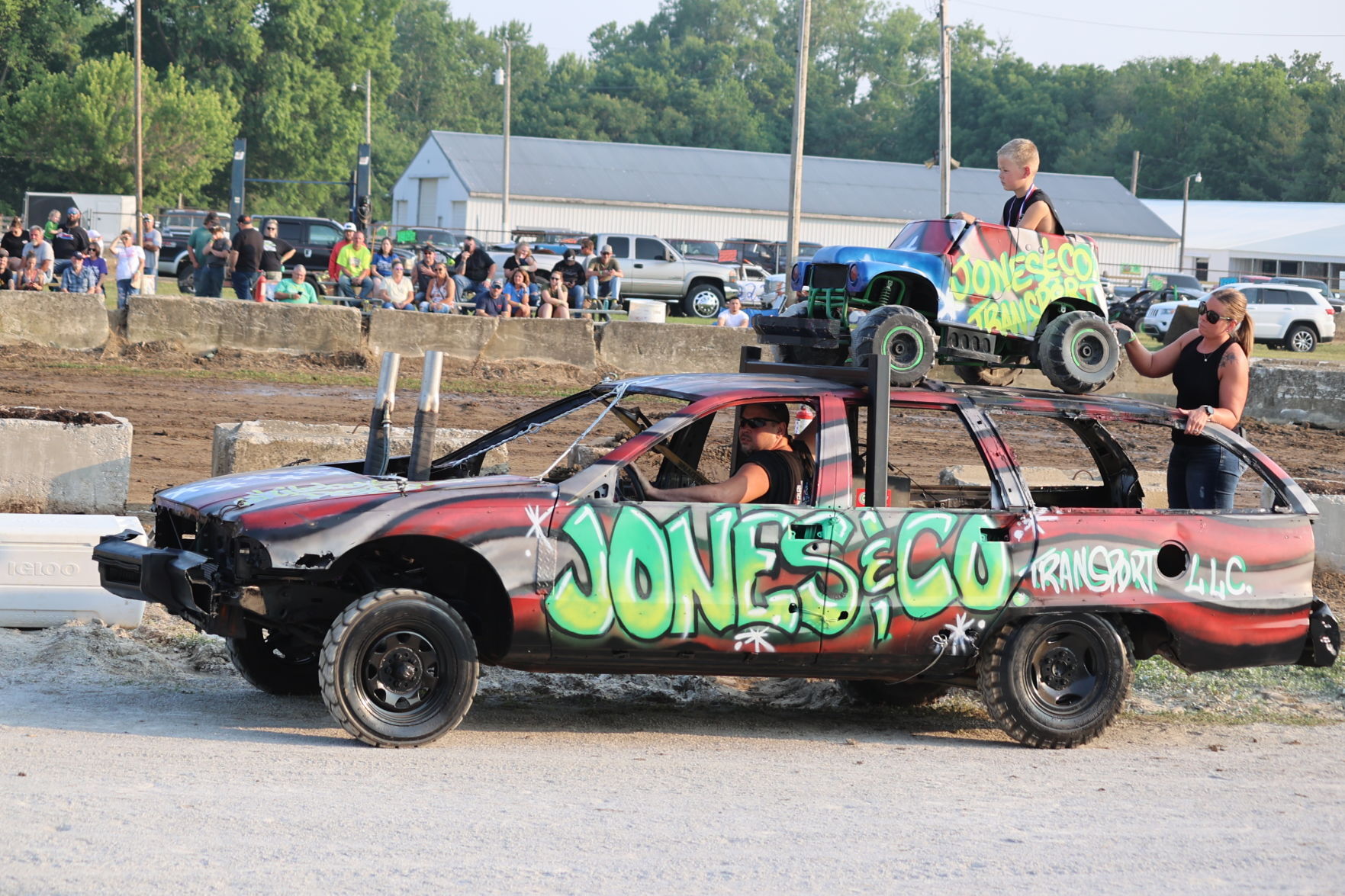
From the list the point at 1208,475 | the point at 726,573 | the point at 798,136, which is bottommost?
the point at 726,573

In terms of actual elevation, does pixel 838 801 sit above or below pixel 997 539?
below

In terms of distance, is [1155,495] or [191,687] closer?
[191,687]

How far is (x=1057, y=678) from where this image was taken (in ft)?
21.9

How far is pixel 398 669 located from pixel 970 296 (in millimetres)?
3815

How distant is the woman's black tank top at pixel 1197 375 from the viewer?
307 inches

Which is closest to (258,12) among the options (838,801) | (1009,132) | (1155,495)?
(1009,132)

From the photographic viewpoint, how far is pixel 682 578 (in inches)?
241

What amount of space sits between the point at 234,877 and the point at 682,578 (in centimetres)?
226

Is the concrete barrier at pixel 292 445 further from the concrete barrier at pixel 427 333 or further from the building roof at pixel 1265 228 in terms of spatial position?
the building roof at pixel 1265 228

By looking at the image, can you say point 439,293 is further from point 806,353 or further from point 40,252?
point 806,353

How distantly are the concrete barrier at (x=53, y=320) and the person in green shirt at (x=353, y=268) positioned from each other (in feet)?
16.3

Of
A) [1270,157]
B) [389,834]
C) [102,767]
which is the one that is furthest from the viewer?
[1270,157]

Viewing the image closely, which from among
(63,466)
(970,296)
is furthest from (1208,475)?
(63,466)

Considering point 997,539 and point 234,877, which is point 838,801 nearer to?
point 997,539
